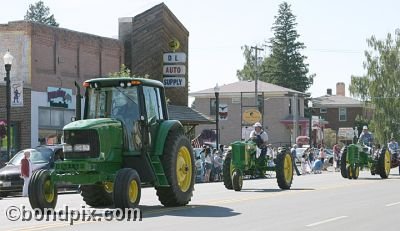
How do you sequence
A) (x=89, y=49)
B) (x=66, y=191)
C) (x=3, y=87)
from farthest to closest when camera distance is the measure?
(x=89, y=49) < (x=3, y=87) < (x=66, y=191)

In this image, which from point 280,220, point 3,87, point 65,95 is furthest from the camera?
point 65,95

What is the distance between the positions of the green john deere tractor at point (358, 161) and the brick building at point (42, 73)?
17.0 metres

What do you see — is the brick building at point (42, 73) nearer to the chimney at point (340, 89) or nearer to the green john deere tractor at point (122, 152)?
the green john deere tractor at point (122, 152)

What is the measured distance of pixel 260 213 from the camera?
15984mm

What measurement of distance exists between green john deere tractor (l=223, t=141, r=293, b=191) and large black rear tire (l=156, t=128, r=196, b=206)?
18.8ft

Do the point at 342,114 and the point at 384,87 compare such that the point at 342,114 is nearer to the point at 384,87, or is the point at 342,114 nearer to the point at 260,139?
the point at 384,87

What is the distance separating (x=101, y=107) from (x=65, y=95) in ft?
89.4

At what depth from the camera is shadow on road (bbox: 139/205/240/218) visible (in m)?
15.5

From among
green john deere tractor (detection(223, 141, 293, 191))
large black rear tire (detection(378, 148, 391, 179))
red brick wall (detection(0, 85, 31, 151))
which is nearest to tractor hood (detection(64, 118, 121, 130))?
green john deere tractor (detection(223, 141, 293, 191))

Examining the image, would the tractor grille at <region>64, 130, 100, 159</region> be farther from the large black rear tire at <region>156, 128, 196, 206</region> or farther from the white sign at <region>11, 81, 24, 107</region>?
the white sign at <region>11, 81, 24, 107</region>

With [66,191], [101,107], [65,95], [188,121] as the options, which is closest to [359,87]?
[188,121]

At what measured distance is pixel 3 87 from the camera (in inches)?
1519

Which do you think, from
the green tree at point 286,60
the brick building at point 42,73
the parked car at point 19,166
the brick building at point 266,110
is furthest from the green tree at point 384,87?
the parked car at point 19,166

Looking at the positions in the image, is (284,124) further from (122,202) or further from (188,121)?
(122,202)
